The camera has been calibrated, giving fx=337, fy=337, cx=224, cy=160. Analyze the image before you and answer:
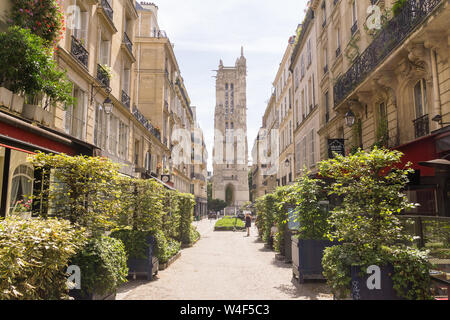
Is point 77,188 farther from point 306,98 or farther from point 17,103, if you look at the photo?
point 306,98

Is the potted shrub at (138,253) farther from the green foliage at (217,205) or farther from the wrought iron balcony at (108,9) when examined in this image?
the green foliage at (217,205)

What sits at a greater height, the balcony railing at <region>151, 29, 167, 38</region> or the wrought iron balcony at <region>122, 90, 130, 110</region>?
the balcony railing at <region>151, 29, 167, 38</region>

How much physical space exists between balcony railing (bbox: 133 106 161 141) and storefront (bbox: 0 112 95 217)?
10.6 m

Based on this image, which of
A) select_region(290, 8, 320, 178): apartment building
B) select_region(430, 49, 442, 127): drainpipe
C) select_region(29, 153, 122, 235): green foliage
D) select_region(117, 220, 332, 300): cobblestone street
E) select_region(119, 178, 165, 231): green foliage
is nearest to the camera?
select_region(29, 153, 122, 235): green foliage

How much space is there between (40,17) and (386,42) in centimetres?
1060

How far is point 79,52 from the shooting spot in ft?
39.7

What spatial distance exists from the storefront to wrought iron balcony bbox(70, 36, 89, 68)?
3.88m

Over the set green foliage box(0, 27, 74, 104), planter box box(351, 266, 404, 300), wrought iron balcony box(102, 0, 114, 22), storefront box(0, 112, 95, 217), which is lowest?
planter box box(351, 266, 404, 300)

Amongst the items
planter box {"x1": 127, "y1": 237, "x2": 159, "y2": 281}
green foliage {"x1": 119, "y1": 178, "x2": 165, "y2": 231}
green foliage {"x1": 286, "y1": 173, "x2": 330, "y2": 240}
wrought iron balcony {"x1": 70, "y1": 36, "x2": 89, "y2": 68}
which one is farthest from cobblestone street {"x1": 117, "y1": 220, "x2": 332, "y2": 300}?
wrought iron balcony {"x1": 70, "y1": 36, "x2": 89, "y2": 68}

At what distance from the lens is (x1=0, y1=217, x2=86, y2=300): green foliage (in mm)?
3001

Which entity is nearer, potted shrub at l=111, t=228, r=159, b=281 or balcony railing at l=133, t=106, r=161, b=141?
potted shrub at l=111, t=228, r=159, b=281

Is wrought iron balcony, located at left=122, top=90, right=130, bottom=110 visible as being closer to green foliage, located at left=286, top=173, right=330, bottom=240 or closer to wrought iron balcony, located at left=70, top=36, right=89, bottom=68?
wrought iron balcony, located at left=70, top=36, right=89, bottom=68

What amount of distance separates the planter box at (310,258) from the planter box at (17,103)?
718 cm

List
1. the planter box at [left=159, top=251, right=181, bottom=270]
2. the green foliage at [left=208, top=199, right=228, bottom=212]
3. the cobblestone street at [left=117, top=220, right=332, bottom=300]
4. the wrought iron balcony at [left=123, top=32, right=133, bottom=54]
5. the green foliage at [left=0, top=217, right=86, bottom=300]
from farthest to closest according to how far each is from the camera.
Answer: the green foliage at [left=208, top=199, right=228, bottom=212], the wrought iron balcony at [left=123, top=32, right=133, bottom=54], the planter box at [left=159, top=251, right=181, bottom=270], the cobblestone street at [left=117, top=220, right=332, bottom=300], the green foliage at [left=0, top=217, right=86, bottom=300]
